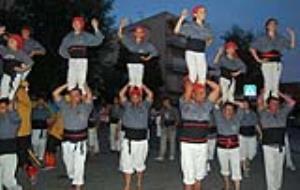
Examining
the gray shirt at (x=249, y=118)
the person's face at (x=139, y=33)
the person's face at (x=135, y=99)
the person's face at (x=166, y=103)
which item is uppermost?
the person's face at (x=139, y=33)

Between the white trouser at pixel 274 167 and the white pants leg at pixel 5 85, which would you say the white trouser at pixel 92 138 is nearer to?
the white pants leg at pixel 5 85

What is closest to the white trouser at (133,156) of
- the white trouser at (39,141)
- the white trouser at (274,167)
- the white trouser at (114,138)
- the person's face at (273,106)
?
the white trouser at (274,167)

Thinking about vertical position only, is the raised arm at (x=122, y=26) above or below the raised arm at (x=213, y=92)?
above

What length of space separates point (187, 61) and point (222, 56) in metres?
2.15

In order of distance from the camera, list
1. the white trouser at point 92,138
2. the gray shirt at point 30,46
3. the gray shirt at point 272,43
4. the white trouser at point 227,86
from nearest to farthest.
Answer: the gray shirt at point 272,43 < the gray shirt at point 30,46 < the white trouser at point 227,86 < the white trouser at point 92,138

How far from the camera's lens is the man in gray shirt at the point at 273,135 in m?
15.8

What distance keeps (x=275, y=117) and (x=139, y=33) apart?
3.74 metres

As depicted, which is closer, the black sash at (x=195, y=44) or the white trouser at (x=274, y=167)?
the black sash at (x=195, y=44)

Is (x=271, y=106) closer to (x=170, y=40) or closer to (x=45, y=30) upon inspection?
(x=45, y=30)

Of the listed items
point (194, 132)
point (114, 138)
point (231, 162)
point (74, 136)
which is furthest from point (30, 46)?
point (114, 138)

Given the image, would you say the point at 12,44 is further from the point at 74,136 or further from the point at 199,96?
the point at 199,96

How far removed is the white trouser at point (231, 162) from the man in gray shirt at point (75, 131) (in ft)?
10.9

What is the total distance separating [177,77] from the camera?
103m

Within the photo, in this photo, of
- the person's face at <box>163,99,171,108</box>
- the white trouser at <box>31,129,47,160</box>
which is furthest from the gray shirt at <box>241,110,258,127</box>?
the white trouser at <box>31,129,47,160</box>
